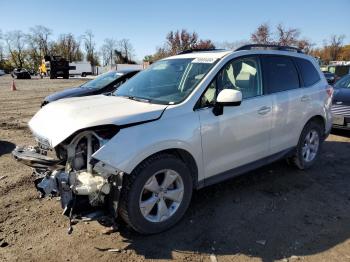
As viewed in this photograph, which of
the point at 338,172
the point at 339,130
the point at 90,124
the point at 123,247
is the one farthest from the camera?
the point at 339,130

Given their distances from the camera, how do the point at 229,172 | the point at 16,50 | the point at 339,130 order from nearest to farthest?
the point at 229,172 < the point at 339,130 < the point at 16,50

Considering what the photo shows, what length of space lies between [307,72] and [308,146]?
4.04ft

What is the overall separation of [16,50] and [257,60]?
113 meters

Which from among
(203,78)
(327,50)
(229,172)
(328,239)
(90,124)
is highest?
(327,50)

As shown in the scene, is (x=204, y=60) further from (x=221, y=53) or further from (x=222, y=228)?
(x=222, y=228)

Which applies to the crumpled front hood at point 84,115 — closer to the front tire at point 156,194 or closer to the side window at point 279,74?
the front tire at point 156,194

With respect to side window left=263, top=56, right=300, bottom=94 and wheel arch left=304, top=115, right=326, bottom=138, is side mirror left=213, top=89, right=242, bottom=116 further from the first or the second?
wheel arch left=304, top=115, right=326, bottom=138

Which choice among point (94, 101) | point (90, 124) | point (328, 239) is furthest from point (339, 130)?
point (90, 124)

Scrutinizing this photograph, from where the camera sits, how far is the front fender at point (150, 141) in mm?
3264

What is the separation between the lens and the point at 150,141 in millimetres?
3461

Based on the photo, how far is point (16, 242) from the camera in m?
3.68

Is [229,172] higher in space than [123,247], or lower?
higher

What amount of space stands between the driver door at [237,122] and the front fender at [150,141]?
0.49ft

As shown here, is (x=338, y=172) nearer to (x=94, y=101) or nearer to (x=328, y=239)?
(x=328, y=239)
